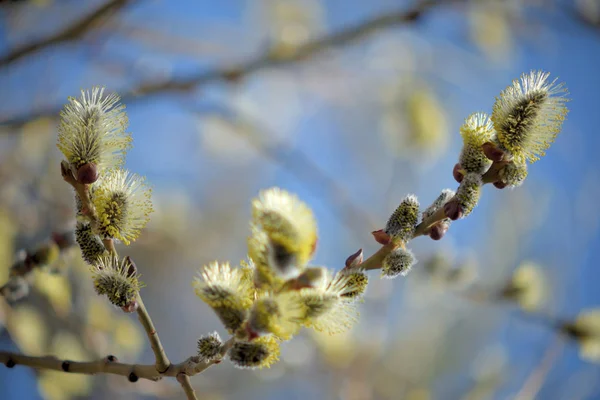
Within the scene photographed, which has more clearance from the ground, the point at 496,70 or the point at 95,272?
Result: the point at 496,70

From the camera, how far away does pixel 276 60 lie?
91cm

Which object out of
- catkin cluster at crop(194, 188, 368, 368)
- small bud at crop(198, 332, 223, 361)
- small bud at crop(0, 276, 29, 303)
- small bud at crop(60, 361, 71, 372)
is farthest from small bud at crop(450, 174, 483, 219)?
small bud at crop(0, 276, 29, 303)

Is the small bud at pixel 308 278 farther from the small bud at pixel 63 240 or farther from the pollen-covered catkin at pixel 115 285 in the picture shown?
the small bud at pixel 63 240

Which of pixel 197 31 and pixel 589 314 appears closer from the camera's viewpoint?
pixel 589 314

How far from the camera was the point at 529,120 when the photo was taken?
42 centimetres

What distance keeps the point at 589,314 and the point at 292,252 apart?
765 mm

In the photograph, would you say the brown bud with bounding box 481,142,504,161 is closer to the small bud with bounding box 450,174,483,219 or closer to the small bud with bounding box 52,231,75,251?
the small bud with bounding box 450,174,483,219

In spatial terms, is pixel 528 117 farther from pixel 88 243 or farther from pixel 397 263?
pixel 88 243

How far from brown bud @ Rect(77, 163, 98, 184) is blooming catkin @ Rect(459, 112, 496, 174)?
325 mm

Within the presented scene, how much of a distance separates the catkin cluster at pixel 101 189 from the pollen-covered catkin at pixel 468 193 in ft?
0.91

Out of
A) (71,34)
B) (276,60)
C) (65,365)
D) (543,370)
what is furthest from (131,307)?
(543,370)

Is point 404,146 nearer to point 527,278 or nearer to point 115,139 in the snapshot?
point 527,278

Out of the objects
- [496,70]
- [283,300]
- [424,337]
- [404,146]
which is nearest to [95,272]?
[283,300]

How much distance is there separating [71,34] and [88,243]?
0.43m
